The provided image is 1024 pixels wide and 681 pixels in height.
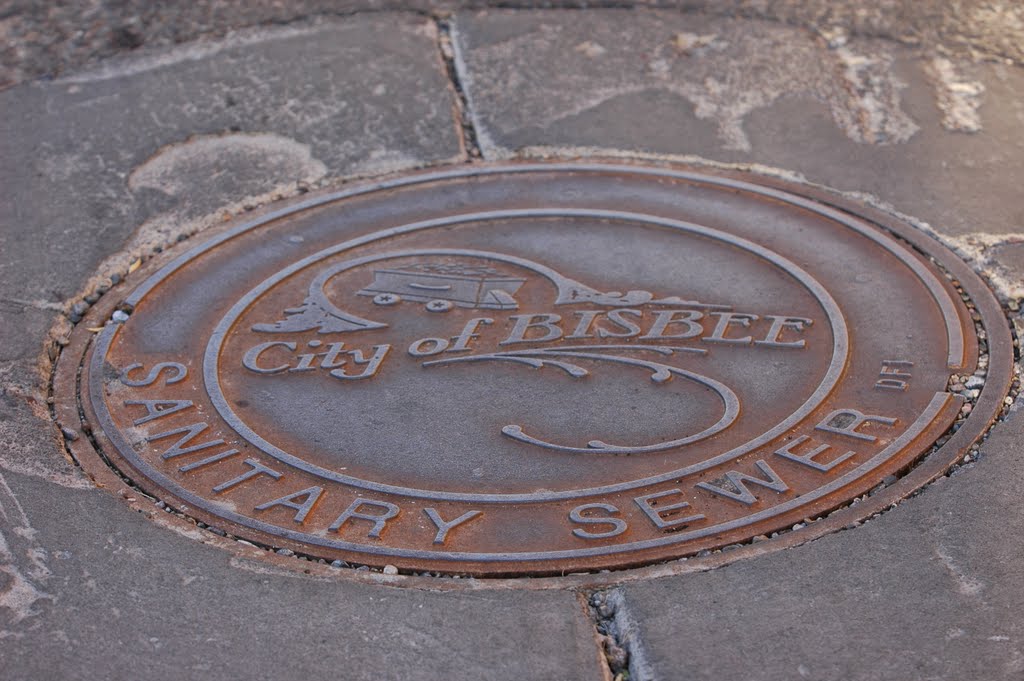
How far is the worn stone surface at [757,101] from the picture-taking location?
327cm

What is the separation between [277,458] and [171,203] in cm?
117

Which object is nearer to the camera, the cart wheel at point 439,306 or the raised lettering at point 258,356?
the raised lettering at point 258,356

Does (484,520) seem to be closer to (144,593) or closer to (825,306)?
(144,593)

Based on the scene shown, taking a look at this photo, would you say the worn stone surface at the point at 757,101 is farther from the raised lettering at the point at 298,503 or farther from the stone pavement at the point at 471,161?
the raised lettering at the point at 298,503

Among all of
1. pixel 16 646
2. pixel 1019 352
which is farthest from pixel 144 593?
pixel 1019 352

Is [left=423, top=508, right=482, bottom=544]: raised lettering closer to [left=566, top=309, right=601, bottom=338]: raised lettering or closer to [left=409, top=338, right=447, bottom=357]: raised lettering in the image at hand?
[left=409, top=338, right=447, bottom=357]: raised lettering

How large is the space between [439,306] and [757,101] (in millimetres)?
1399

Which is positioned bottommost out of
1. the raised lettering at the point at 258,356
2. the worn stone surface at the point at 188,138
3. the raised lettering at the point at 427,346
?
the raised lettering at the point at 258,356

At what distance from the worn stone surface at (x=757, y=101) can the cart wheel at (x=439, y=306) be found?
0.77 m

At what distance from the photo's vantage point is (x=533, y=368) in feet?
8.70

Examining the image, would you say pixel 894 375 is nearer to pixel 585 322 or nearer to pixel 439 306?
pixel 585 322

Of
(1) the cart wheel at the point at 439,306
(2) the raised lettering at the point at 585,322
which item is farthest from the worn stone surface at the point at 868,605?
(1) the cart wheel at the point at 439,306

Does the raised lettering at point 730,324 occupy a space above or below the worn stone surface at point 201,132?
below

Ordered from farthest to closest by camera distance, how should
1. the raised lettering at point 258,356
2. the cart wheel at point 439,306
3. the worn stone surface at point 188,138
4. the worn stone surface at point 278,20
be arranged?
the worn stone surface at point 278,20, the worn stone surface at point 188,138, the cart wheel at point 439,306, the raised lettering at point 258,356
